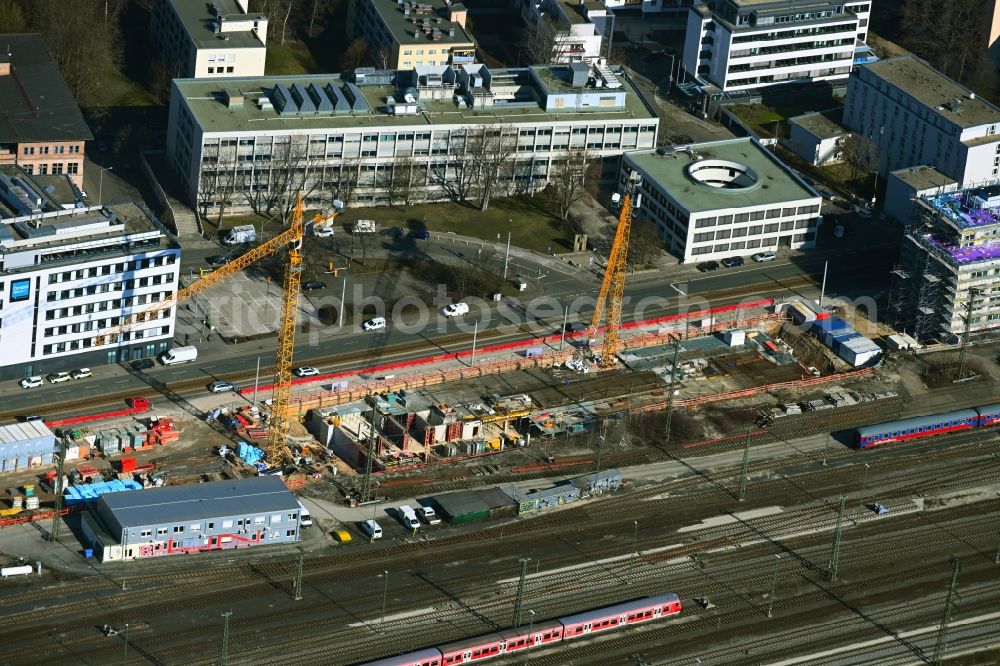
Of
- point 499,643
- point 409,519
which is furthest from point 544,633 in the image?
point 409,519

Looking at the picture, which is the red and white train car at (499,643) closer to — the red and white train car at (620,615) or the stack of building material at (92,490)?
the red and white train car at (620,615)

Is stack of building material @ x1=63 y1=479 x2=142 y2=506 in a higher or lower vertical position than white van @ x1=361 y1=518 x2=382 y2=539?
higher

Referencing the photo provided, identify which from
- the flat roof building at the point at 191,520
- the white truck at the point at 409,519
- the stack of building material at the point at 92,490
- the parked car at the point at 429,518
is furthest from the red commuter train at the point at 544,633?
the stack of building material at the point at 92,490

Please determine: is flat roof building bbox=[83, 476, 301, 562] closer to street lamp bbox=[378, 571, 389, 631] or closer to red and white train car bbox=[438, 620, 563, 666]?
street lamp bbox=[378, 571, 389, 631]

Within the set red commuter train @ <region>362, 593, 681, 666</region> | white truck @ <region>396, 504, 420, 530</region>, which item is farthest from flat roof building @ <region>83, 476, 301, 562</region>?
red commuter train @ <region>362, 593, 681, 666</region>

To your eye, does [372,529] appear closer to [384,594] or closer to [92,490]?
[384,594]

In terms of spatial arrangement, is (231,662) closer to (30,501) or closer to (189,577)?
(189,577)

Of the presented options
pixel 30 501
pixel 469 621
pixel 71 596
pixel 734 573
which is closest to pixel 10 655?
pixel 71 596
